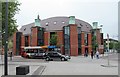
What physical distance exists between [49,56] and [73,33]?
45585 mm

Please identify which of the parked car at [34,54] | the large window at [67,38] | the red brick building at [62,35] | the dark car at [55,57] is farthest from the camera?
the large window at [67,38]

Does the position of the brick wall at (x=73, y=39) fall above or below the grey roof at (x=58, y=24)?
below

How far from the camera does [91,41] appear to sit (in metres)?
106

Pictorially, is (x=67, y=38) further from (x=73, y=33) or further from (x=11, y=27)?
(x=11, y=27)

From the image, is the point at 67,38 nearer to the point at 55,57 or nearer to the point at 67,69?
the point at 55,57

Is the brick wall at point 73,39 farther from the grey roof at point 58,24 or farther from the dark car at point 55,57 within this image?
the dark car at point 55,57

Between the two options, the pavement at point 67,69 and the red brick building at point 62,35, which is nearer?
the pavement at point 67,69

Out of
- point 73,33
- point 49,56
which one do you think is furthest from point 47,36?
point 49,56

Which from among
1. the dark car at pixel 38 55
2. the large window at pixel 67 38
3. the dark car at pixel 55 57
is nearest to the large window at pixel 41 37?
the large window at pixel 67 38

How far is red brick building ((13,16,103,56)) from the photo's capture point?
326 feet

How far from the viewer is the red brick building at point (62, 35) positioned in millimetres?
99250

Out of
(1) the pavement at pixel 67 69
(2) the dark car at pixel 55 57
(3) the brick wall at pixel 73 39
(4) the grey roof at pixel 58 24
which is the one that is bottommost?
(1) the pavement at pixel 67 69

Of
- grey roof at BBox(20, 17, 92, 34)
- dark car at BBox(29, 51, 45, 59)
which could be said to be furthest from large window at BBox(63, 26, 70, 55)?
dark car at BBox(29, 51, 45, 59)

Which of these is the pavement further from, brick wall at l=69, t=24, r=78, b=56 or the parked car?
brick wall at l=69, t=24, r=78, b=56
